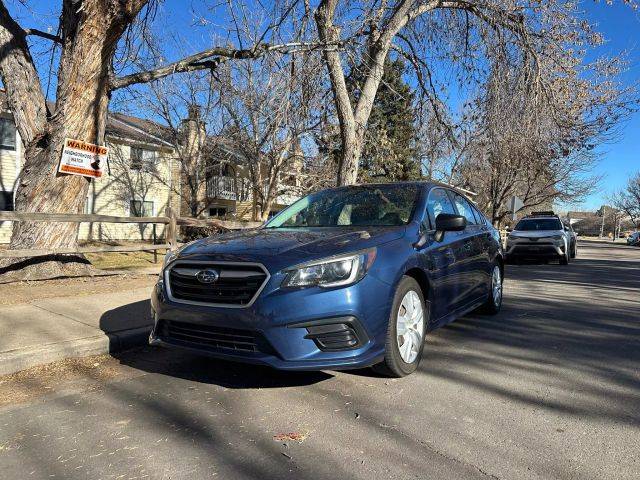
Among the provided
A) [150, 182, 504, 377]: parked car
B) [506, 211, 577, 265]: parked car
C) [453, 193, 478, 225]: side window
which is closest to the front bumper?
[150, 182, 504, 377]: parked car

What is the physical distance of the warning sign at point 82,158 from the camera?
26.3 ft

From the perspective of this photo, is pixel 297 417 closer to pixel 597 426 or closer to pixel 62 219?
pixel 597 426

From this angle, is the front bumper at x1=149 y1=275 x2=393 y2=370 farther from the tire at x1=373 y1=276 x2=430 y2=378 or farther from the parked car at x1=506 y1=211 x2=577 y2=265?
the parked car at x1=506 y1=211 x2=577 y2=265

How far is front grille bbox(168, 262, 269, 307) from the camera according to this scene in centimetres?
347

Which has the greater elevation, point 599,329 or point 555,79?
point 555,79

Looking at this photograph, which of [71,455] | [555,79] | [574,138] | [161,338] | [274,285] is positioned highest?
[555,79]

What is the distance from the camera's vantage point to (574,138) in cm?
1300

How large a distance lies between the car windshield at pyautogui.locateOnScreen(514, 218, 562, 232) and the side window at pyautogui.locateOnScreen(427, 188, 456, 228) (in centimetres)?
1185

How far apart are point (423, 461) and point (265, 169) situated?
2274cm

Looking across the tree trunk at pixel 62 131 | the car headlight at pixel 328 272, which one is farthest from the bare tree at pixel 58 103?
the car headlight at pixel 328 272

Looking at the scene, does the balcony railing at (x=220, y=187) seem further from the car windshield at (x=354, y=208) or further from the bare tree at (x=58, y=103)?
the car windshield at (x=354, y=208)

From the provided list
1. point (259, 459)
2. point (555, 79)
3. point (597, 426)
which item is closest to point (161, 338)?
point (259, 459)

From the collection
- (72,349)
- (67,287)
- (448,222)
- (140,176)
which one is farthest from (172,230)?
(140,176)

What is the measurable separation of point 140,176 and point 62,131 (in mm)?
18986
